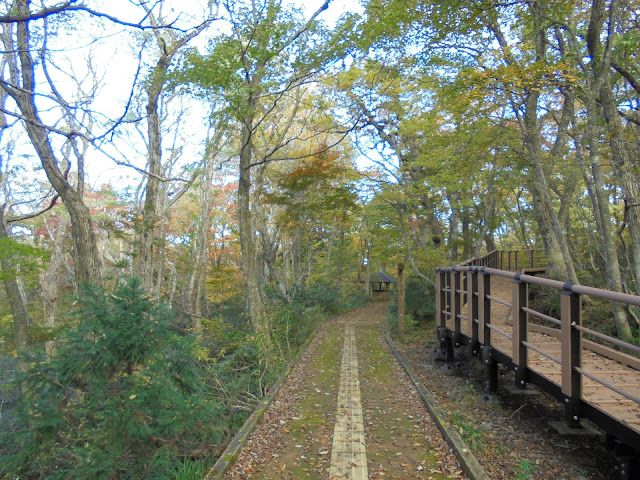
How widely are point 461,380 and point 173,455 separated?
4.93 meters

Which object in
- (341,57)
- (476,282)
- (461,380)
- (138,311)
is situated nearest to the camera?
(138,311)

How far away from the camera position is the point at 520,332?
450 cm

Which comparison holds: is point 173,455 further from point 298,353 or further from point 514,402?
point 298,353

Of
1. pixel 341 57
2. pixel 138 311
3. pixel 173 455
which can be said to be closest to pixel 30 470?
pixel 173 455

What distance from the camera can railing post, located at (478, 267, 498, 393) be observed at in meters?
5.46

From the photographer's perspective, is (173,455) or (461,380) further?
(461,380)

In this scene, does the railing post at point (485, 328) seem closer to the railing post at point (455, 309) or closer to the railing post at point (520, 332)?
the railing post at point (520, 332)

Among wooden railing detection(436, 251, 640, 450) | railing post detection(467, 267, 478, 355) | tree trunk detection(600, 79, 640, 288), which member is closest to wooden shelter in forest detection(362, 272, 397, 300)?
tree trunk detection(600, 79, 640, 288)

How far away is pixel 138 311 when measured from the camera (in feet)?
12.9

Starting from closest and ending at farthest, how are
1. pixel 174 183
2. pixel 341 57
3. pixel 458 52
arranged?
pixel 341 57
pixel 458 52
pixel 174 183

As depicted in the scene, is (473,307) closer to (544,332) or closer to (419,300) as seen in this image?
(544,332)

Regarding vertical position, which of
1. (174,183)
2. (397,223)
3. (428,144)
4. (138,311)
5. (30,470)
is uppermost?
(428,144)

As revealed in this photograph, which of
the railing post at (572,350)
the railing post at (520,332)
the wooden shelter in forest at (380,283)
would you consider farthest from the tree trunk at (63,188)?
the wooden shelter in forest at (380,283)

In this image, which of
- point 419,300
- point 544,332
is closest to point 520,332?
point 544,332
